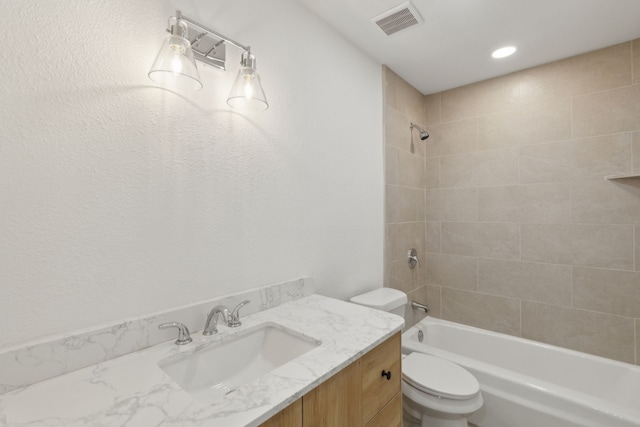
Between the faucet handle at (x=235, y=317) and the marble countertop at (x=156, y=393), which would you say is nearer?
the marble countertop at (x=156, y=393)

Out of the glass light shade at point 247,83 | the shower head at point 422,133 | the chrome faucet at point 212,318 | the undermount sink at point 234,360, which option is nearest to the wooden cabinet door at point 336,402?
the undermount sink at point 234,360

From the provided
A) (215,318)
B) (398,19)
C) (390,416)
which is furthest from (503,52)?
(215,318)

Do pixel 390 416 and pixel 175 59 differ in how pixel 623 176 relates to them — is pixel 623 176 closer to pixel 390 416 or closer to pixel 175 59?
pixel 390 416

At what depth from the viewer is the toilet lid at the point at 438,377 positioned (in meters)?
1.47

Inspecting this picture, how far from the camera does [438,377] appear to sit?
160cm

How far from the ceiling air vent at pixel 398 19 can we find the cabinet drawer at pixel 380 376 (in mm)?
1625

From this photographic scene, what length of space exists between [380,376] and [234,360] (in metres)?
0.54

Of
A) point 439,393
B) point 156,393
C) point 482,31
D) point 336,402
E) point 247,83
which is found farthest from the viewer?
point 482,31

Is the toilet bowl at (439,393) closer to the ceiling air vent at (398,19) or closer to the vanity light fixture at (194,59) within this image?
the vanity light fixture at (194,59)

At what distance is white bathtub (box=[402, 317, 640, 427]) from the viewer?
1415 mm

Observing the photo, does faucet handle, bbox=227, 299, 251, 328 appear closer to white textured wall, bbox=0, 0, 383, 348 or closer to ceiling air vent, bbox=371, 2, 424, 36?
white textured wall, bbox=0, 0, 383, 348

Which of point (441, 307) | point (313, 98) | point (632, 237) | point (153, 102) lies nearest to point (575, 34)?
point (632, 237)

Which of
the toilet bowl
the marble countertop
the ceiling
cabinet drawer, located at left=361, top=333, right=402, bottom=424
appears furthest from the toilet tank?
the ceiling

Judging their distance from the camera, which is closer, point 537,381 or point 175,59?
point 175,59
